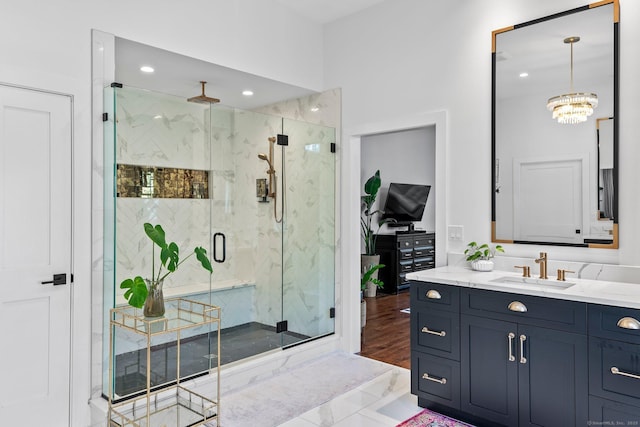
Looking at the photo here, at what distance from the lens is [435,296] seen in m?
2.84

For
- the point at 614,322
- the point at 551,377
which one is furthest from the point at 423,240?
the point at 614,322

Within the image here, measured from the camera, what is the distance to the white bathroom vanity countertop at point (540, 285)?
7.25 ft

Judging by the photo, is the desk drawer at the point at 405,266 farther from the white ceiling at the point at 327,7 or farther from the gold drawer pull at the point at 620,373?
the gold drawer pull at the point at 620,373

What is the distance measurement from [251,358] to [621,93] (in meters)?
3.20

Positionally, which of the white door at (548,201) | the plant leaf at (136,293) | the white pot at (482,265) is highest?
the white door at (548,201)

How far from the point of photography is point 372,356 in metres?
4.07

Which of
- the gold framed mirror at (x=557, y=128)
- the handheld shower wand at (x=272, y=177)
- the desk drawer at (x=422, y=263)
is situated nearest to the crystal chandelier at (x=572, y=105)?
the gold framed mirror at (x=557, y=128)

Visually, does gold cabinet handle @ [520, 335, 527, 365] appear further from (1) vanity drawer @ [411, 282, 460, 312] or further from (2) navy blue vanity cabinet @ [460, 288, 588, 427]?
(1) vanity drawer @ [411, 282, 460, 312]

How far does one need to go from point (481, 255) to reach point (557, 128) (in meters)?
0.98

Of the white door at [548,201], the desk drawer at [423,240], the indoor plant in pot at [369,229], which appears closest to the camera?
the white door at [548,201]

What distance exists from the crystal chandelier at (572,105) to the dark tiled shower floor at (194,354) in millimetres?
2739

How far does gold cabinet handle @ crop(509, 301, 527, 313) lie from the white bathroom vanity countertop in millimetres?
66

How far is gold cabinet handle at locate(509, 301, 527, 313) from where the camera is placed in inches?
96.3

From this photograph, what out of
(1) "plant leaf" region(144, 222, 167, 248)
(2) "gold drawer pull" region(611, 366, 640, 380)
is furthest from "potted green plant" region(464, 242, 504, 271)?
(1) "plant leaf" region(144, 222, 167, 248)
